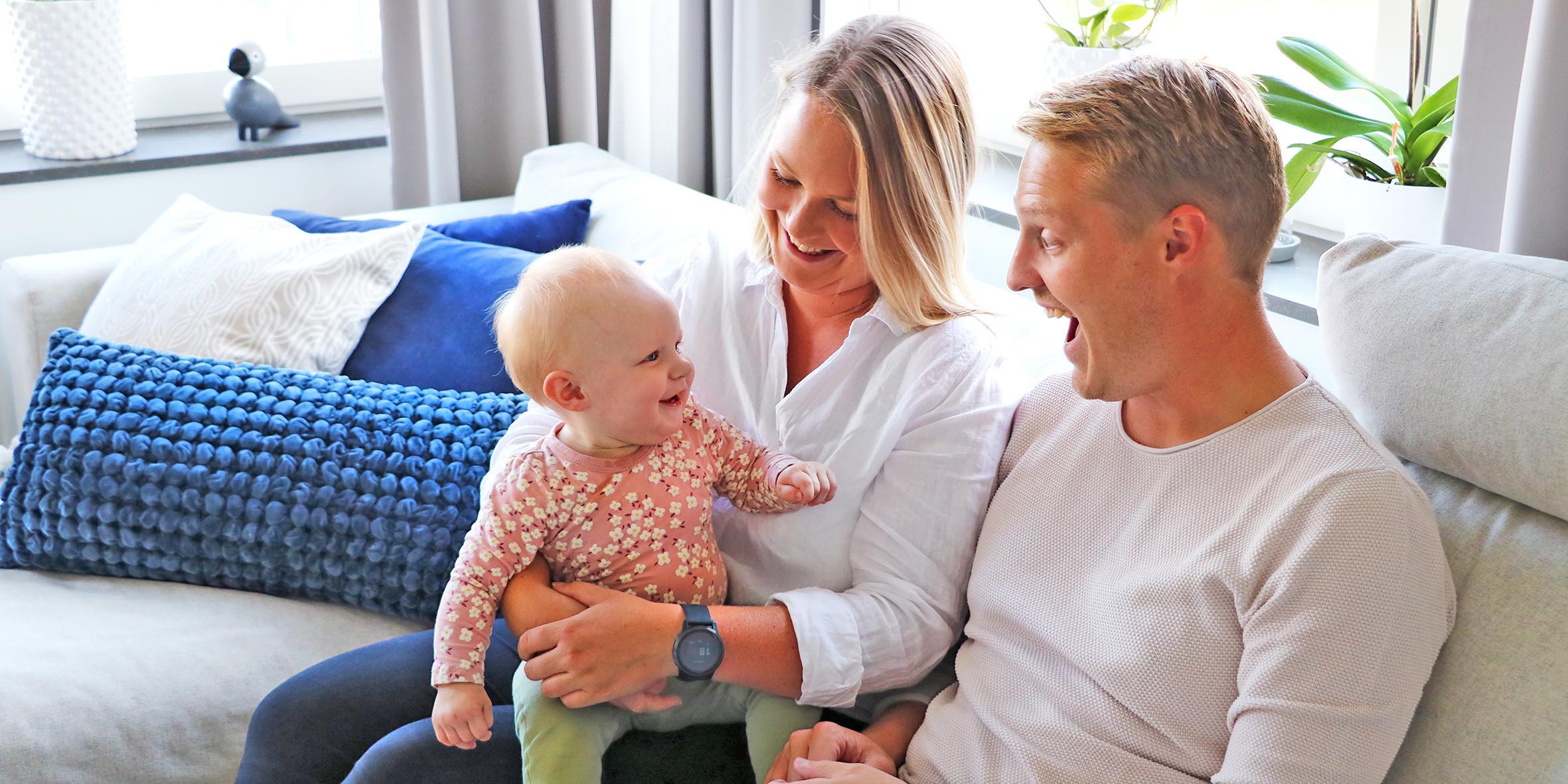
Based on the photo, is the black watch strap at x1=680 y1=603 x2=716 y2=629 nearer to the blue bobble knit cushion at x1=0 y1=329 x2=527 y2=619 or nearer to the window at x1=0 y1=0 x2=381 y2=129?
the blue bobble knit cushion at x1=0 y1=329 x2=527 y2=619

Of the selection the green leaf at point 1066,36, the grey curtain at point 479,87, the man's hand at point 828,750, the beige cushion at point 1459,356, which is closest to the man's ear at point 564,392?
the man's hand at point 828,750

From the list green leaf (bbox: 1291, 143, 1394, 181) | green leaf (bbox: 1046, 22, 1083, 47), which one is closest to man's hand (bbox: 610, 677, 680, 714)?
green leaf (bbox: 1291, 143, 1394, 181)

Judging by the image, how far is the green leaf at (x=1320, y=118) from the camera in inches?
57.9

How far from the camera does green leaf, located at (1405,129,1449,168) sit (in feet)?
4.76

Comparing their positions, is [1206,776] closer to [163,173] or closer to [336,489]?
[336,489]

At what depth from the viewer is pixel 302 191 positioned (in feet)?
9.42

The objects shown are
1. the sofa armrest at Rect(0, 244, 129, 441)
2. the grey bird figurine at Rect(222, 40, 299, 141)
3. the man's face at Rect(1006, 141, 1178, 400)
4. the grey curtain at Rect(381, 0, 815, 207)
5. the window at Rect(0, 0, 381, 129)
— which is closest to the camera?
the man's face at Rect(1006, 141, 1178, 400)

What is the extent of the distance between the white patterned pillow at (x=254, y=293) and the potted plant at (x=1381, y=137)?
137 centimetres

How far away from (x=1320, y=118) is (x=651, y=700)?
3.44ft

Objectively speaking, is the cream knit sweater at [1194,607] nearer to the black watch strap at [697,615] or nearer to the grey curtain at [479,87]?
the black watch strap at [697,615]

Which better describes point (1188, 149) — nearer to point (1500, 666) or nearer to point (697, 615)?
point (1500, 666)

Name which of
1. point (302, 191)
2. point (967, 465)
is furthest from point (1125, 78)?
point (302, 191)

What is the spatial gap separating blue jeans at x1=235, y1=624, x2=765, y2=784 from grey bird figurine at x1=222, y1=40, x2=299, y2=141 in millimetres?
1785

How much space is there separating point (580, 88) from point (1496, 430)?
217cm
